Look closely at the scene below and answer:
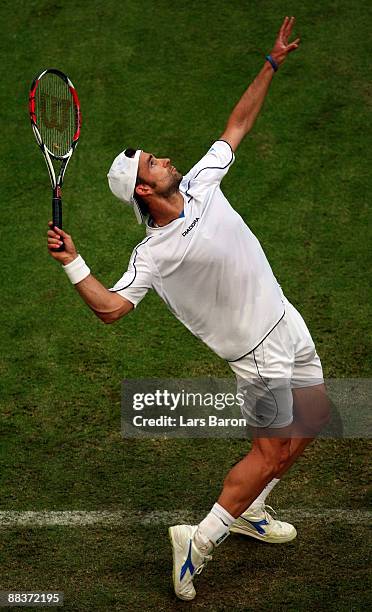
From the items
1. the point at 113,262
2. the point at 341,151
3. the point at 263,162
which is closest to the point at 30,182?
the point at 113,262

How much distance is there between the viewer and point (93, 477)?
6688 mm

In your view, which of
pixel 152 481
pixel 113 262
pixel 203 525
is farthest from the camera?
pixel 113 262

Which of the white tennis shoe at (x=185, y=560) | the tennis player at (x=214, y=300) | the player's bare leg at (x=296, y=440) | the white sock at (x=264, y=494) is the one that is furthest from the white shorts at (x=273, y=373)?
the white tennis shoe at (x=185, y=560)

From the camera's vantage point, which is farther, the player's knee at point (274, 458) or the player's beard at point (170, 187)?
the player's knee at point (274, 458)

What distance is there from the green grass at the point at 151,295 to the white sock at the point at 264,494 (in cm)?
25

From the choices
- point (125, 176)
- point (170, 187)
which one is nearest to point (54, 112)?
point (125, 176)

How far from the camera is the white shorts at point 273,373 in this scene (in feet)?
19.1

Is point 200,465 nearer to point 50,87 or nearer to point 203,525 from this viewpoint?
point 203,525

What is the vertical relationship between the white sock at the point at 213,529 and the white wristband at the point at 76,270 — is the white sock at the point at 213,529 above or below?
below

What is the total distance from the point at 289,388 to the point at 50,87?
7.51 ft

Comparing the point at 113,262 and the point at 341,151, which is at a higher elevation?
the point at 341,151

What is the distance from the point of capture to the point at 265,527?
6.18 m

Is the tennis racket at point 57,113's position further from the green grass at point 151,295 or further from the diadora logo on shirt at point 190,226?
the green grass at point 151,295

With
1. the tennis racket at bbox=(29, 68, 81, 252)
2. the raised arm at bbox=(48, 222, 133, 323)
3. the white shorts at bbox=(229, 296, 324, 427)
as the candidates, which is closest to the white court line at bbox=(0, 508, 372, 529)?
the white shorts at bbox=(229, 296, 324, 427)
